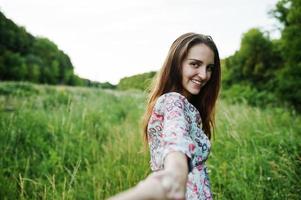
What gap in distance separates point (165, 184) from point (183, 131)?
0.41 meters

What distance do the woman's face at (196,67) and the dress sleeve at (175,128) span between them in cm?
22

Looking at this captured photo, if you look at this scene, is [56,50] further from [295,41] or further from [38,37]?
[295,41]

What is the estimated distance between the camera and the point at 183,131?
1262 millimetres

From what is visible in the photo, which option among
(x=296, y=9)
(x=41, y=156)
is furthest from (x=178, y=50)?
(x=296, y=9)

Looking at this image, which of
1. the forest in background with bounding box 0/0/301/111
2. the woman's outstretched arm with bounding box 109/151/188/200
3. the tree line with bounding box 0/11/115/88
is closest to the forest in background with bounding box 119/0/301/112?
the forest in background with bounding box 0/0/301/111

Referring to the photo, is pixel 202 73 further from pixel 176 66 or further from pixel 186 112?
pixel 186 112

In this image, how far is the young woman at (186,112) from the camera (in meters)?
1.15

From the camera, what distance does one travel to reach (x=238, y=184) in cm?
369

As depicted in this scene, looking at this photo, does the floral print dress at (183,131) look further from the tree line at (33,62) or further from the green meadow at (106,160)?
the tree line at (33,62)

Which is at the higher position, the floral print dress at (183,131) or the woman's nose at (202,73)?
the woman's nose at (202,73)

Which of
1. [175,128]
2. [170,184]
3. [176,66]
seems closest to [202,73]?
[176,66]

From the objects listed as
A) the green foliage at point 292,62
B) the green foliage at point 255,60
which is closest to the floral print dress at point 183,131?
the green foliage at point 292,62

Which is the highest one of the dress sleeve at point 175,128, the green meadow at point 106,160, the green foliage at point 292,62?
the green foliage at point 292,62

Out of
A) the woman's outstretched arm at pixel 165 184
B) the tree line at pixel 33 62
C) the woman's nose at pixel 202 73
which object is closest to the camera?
the woman's outstretched arm at pixel 165 184
